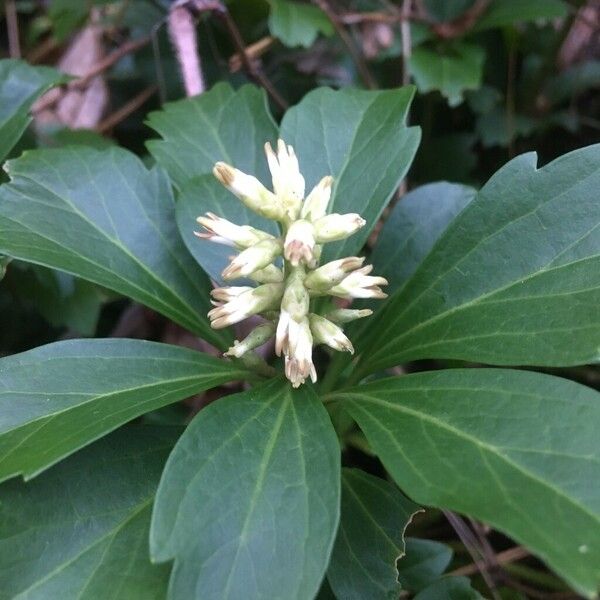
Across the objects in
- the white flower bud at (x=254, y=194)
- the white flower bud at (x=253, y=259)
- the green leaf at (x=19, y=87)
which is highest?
the green leaf at (x=19, y=87)

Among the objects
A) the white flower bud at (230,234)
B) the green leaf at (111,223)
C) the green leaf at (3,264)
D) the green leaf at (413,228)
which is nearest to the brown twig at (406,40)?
the green leaf at (413,228)

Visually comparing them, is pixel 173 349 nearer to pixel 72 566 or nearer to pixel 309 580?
pixel 72 566

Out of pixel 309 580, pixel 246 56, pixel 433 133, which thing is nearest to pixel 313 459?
pixel 309 580

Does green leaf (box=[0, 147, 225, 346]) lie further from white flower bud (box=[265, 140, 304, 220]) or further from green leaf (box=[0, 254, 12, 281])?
white flower bud (box=[265, 140, 304, 220])

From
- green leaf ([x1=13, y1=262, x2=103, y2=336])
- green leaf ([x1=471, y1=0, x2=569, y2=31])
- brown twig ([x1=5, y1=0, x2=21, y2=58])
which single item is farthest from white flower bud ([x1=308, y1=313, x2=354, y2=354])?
brown twig ([x1=5, y1=0, x2=21, y2=58])

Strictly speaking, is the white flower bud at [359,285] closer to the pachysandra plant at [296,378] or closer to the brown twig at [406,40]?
the pachysandra plant at [296,378]

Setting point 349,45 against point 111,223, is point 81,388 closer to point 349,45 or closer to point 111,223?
point 111,223
